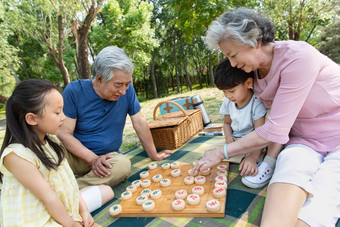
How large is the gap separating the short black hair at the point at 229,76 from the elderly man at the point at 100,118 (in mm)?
811

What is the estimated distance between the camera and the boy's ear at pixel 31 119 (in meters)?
1.19

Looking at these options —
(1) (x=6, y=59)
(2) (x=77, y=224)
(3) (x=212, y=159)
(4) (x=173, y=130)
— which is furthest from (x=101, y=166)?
(1) (x=6, y=59)

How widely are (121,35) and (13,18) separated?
501cm

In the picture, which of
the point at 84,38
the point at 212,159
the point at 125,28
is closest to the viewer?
the point at 212,159

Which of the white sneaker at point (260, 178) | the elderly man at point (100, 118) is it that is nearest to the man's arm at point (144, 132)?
the elderly man at point (100, 118)

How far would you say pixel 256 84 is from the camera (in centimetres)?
169

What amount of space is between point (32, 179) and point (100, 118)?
0.98 m

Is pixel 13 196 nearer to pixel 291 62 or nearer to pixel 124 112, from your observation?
pixel 124 112

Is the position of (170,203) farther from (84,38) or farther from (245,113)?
(84,38)

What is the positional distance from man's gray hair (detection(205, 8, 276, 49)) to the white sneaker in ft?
3.01

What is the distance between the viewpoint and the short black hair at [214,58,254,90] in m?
1.66

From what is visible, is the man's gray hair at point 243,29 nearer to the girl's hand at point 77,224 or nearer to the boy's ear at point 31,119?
the boy's ear at point 31,119

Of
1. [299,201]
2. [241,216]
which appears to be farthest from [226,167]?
[299,201]

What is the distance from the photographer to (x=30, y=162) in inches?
45.6
